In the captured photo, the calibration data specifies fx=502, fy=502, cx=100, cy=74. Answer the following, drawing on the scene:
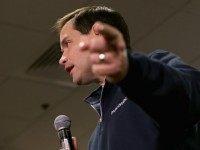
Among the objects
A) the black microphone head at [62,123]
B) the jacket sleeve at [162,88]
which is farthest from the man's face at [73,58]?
the jacket sleeve at [162,88]

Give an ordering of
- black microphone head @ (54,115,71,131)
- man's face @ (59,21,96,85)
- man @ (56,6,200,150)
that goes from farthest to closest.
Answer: black microphone head @ (54,115,71,131) → man's face @ (59,21,96,85) → man @ (56,6,200,150)

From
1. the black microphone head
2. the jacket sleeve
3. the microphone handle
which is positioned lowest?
the microphone handle

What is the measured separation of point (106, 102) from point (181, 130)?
272 millimetres

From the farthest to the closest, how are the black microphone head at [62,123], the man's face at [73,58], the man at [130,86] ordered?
the black microphone head at [62,123], the man's face at [73,58], the man at [130,86]

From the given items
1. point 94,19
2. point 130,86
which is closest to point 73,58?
point 94,19

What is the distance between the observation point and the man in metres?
0.81

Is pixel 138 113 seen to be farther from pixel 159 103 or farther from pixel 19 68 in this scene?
pixel 19 68

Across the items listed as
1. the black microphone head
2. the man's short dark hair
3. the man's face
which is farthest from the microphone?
the man's short dark hair

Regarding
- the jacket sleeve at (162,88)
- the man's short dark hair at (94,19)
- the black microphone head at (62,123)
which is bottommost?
the black microphone head at (62,123)

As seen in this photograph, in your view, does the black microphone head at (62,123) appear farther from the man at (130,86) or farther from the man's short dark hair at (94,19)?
the man's short dark hair at (94,19)

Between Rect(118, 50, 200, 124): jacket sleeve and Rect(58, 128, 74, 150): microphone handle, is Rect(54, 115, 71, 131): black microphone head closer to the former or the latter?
Rect(58, 128, 74, 150): microphone handle

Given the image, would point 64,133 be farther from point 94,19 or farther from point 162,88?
point 162,88

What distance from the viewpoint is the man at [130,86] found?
2.64 feet

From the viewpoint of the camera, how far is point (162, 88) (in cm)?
88
